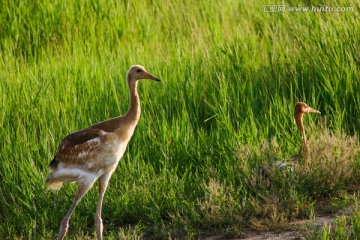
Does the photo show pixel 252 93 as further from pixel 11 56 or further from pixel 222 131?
pixel 11 56

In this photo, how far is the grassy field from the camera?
26.2 ft

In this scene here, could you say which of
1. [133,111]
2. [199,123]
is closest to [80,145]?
[133,111]

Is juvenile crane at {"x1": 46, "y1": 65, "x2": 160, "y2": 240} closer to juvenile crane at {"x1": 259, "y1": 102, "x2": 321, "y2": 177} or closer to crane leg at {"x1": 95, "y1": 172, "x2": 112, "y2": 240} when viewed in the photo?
crane leg at {"x1": 95, "y1": 172, "x2": 112, "y2": 240}

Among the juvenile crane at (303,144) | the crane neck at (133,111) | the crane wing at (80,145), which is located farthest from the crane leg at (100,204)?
the juvenile crane at (303,144)

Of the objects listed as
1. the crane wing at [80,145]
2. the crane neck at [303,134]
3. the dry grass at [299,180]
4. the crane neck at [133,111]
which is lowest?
the dry grass at [299,180]

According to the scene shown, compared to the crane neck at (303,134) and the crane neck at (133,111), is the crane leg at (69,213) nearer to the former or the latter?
the crane neck at (133,111)

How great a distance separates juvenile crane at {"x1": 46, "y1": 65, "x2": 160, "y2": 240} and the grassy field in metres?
0.48

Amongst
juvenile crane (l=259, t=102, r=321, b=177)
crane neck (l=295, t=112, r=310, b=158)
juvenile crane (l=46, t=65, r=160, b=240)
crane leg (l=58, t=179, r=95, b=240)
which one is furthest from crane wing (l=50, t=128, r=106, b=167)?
crane neck (l=295, t=112, r=310, b=158)

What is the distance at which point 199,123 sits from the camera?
374 inches

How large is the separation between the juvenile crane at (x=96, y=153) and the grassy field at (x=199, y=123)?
48 cm

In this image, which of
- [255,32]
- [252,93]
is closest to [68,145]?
[252,93]

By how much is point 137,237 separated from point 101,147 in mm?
999

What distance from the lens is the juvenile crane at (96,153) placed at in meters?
7.55

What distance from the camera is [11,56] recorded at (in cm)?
1153
